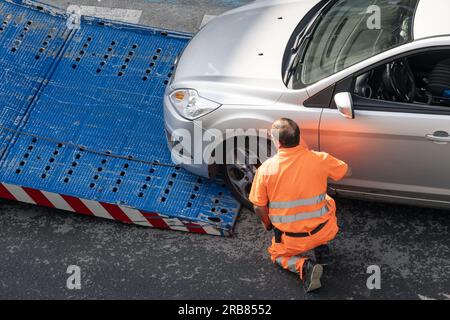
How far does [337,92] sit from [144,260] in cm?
216

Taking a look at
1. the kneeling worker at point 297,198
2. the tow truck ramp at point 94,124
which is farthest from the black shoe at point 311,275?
the tow truck ramp at point 94,124

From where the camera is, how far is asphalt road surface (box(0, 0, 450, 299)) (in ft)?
22.7

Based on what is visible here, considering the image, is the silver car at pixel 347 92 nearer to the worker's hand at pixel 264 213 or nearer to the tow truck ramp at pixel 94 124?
the tow truck ramp at pixel 94 124

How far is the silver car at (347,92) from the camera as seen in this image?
6680mm

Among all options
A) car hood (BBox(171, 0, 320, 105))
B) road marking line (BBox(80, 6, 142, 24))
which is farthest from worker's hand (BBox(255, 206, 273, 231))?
road marking line (BBox(80, 6, 142, 24))

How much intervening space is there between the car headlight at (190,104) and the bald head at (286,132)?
937 mm

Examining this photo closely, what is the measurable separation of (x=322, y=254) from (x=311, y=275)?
0.83ft

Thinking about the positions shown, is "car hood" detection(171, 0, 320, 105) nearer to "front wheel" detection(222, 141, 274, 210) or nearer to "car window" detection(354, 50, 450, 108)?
"front wheel" detection(222, 141, 274, 210)

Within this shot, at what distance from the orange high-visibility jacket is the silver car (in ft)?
1.60

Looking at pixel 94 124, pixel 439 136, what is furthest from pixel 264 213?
pixel 94 124

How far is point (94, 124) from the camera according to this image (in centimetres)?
826

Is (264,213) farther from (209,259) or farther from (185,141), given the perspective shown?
(185,141)

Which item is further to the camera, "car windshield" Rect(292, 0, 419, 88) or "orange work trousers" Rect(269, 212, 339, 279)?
"car windshield" Rect(292, 0, 419, 88)

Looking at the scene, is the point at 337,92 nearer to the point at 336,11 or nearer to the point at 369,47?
the point at 369,47
